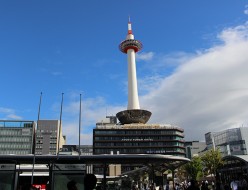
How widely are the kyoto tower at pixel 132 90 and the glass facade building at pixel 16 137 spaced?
129 ft

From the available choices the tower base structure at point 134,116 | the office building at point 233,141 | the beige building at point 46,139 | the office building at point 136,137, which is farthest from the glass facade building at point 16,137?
the office building at point 233,141

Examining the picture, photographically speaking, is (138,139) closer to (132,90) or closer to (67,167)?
(132,90)

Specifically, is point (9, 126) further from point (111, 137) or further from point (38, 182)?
point (38, 182)

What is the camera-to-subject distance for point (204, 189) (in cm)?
1417

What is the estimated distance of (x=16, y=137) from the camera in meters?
128

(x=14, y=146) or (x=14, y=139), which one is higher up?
(x=14, y=139)

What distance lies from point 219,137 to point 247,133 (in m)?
18.3

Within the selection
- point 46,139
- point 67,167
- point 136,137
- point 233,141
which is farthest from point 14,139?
point 67,167

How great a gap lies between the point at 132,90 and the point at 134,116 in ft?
36.2

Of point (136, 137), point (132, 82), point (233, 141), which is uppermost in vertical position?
point (132, 82)

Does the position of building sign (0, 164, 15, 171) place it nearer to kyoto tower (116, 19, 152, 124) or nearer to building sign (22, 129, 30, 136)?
kyoto tower (116, 19, 152, 124)

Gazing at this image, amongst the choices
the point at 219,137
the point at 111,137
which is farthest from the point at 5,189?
the point at 219,137

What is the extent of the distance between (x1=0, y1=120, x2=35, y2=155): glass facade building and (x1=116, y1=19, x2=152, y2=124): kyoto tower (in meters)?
39.4

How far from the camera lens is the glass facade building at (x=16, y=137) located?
12600 cm
